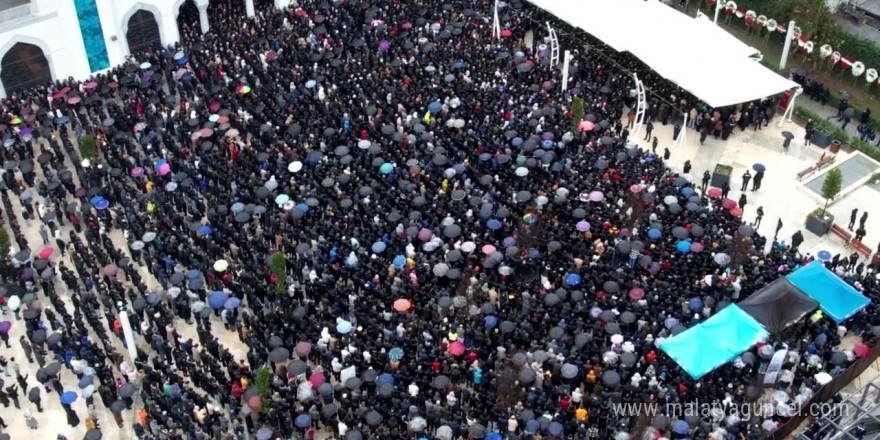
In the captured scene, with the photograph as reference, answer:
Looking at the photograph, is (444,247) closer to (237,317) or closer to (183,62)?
(237,317)

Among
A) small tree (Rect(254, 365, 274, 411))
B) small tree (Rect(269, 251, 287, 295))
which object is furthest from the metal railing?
small tree (Rect(254, 365, 274, 411))

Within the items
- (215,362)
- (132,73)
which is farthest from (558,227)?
(132,73)

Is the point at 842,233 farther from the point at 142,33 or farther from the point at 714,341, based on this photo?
the point at 142,33

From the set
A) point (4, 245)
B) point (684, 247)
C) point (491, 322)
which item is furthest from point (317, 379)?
point (4, 245)

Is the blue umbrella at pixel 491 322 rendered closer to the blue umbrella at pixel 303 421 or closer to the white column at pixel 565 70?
the blue umbrella at pixel 303 421

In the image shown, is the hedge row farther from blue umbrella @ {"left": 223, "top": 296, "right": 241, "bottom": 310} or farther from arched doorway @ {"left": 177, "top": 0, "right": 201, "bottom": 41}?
arched doorway @ {"left": 177, "top": 0, "right": 201, "bottom": 41}

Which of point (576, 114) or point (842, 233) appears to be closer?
point (842, 233)

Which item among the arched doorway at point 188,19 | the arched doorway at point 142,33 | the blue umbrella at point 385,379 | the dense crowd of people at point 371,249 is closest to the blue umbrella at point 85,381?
the dense crowd of people at point 371,249
